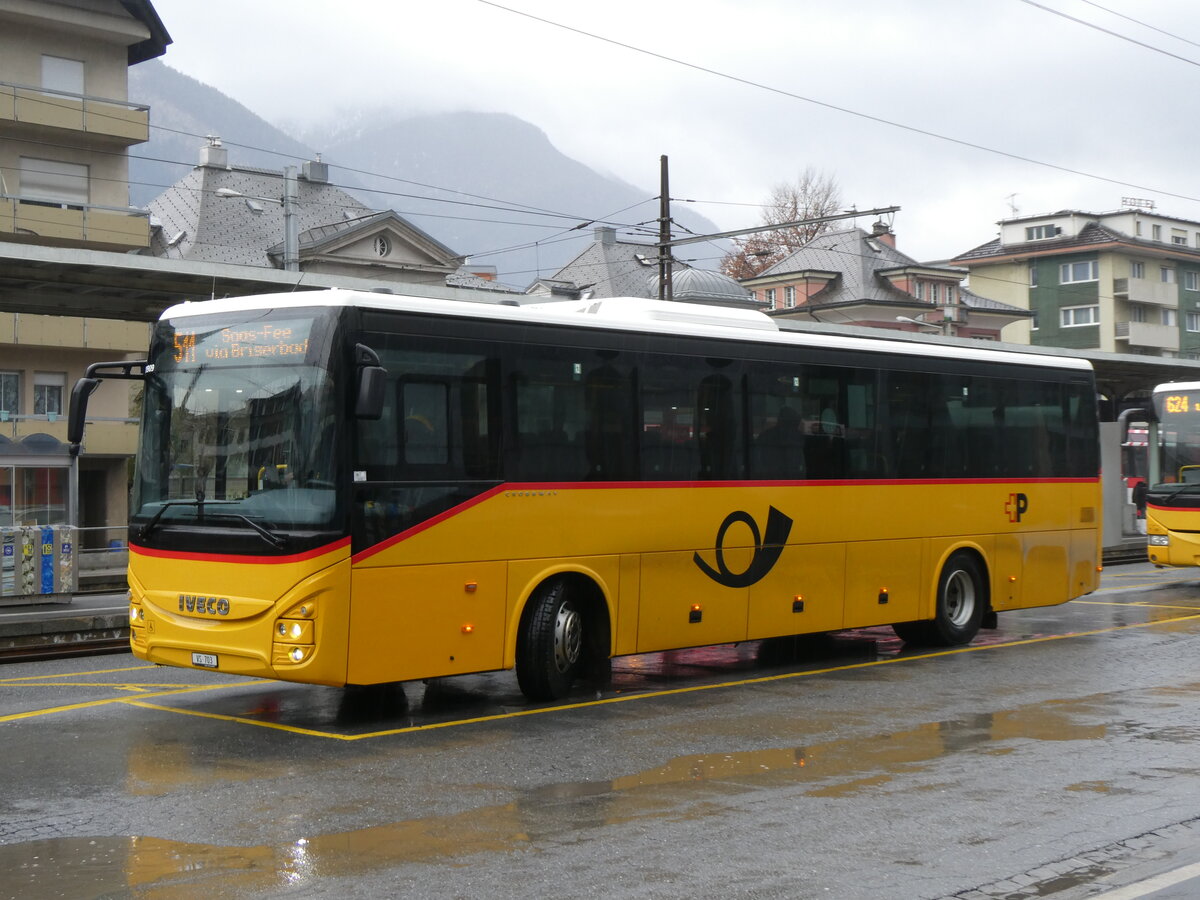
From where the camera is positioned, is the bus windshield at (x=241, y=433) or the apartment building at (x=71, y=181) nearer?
the bus windshield at (x=241, y=433)

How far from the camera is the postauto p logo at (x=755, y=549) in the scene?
43.8ft

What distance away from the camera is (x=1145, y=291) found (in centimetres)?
8512

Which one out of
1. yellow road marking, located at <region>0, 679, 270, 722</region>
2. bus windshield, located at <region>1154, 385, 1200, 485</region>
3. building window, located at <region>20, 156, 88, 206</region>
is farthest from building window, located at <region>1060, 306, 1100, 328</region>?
yellow road marking, located at <region>0, 679, 270, 722</region>

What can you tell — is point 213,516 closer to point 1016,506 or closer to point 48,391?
point 1016,506

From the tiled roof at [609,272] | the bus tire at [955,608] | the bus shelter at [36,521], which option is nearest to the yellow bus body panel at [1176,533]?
the bus tire at [955,608]

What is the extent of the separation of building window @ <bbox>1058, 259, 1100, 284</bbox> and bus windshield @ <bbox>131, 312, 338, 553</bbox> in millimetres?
80805

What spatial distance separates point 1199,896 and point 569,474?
21.9 ft

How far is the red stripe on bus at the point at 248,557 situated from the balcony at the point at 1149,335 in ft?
267

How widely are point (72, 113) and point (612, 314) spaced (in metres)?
33.8

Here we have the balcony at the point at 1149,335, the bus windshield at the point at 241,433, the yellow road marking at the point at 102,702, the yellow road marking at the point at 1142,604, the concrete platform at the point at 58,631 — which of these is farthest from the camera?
the balcony at the point at 1149,335

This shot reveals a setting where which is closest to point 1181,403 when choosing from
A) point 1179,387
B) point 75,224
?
point 1179,387

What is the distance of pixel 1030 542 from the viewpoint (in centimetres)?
1714

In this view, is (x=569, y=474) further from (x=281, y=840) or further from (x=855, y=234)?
(x=855, y=234)

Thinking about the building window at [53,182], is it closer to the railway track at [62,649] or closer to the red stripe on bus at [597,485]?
the railway track at [62,649]
